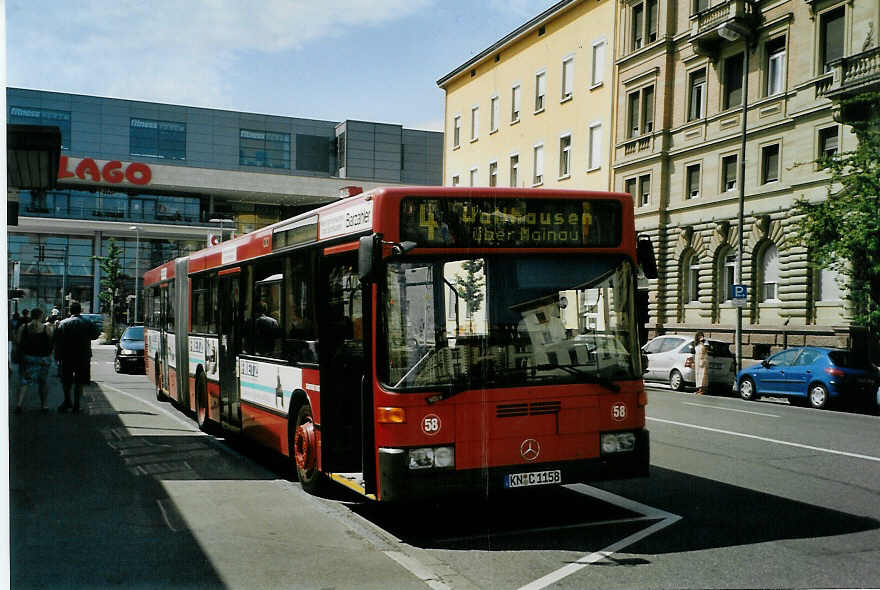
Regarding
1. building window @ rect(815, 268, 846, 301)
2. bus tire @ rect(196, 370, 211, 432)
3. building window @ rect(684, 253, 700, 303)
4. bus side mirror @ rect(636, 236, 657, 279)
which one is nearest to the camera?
bus side mirror @ rect(636, 236, 657, 279)

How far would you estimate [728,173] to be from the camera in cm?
2531

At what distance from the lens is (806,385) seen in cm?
1959

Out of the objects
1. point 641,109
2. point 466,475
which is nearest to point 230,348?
point 466,475

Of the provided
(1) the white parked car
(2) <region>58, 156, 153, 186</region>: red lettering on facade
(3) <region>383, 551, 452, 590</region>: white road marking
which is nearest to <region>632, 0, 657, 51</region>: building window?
(1) the white parked car

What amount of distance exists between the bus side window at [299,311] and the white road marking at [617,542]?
2.83m

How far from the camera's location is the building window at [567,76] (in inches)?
480

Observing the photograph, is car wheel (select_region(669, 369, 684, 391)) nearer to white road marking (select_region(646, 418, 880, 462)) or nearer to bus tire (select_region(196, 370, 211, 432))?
white road marking (select_region(646, 418, 880, 462))

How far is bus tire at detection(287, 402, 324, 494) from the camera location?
26.2 ft

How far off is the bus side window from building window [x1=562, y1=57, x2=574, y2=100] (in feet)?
16.0

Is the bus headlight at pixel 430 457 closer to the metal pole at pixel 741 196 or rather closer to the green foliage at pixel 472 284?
the green foliage at pixel 472 284

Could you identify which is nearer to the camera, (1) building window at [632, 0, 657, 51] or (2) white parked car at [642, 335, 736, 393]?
(2) white parked car at [642, 335, 736, 393]

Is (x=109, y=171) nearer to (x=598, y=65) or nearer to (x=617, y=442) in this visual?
(x=617, y=442)

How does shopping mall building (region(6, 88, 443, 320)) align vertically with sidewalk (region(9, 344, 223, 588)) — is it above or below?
above

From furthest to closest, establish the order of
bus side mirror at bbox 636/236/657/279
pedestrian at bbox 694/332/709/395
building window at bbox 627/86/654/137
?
building window at bbox 627/86/654/137, pedestrian at bbox 694/332/709/395, bus side mirror at bbox 636/236/657/279
